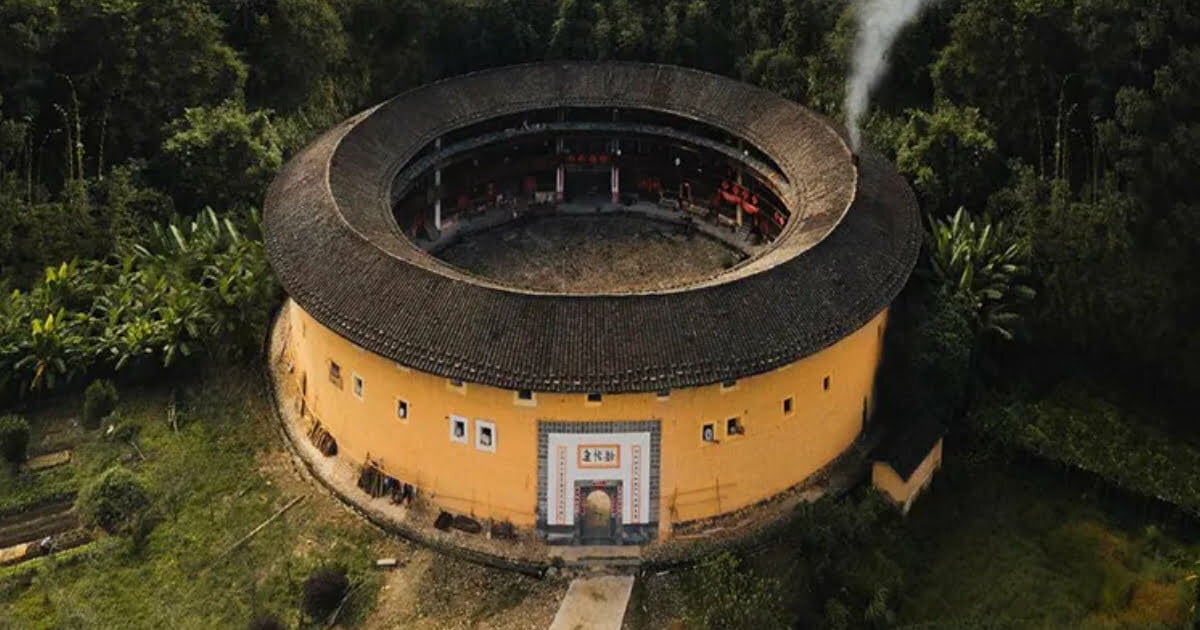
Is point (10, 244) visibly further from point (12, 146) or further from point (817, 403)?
point (817, 403)

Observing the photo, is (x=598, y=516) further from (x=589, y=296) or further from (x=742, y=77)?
(x=742, y=77)

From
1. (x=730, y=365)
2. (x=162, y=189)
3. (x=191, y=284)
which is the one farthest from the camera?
(x=162, y=189)

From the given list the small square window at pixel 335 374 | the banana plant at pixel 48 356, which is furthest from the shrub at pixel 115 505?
the small square window at pixel 335 374

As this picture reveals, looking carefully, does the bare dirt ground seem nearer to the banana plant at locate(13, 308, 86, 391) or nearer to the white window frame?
the white window frame

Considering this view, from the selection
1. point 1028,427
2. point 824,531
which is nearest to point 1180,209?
point 1028,427

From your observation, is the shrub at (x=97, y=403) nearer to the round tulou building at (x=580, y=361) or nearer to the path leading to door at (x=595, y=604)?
the round tulou building at (x=580, y=361)

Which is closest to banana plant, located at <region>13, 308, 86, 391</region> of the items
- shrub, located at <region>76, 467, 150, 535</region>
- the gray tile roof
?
shrub, located at <region>76, 467, 150, 535</region>

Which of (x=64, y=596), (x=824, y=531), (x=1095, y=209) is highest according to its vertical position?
(x=1095, y=209)
